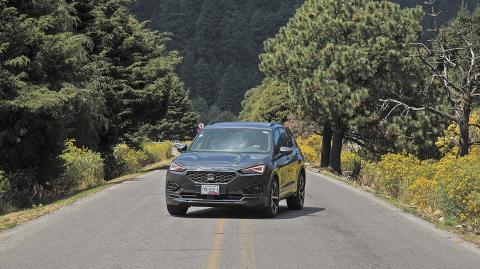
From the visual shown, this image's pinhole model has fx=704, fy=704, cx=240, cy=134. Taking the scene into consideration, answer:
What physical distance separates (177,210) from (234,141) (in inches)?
71.0

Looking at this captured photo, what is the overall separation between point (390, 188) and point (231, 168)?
12.8 m

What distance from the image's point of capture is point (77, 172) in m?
26.0

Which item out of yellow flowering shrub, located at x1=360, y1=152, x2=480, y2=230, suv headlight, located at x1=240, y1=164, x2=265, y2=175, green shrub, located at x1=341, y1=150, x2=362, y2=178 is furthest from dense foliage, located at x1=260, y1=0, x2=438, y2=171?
suv headlight, located at x1=240, y1=164, x2=265, y2=175

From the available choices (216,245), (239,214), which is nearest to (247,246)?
(216,245)

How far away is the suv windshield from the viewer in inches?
551

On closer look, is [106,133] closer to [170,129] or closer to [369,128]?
[369,128]

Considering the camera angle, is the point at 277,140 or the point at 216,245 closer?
the point at 216,245

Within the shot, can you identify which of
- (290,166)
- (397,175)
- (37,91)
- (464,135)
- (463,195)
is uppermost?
(37,91)

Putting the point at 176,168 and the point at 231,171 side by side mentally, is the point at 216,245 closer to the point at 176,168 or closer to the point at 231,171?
the point at 231,171

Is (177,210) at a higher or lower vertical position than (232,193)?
lower

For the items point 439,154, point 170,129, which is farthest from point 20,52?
point 170,129

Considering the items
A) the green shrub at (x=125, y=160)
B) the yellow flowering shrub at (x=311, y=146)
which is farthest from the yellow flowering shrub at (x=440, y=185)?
the yellow flowering shrub at (x=311, y=146)

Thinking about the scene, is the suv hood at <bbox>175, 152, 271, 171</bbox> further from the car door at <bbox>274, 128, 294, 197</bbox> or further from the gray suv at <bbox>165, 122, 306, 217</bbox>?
the car door at <bbox>274, 128, 294, 197</bbox>

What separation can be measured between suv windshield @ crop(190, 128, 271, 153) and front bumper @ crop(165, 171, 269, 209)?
1122 mm
